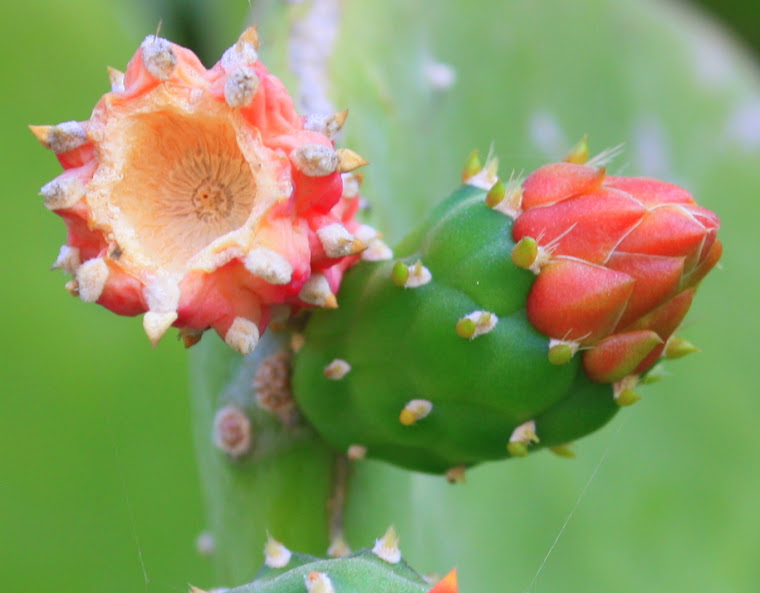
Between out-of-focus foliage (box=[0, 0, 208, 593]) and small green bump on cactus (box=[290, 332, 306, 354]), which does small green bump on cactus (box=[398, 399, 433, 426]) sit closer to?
small green bump on cactus (box=[290, 332, 306, 354])

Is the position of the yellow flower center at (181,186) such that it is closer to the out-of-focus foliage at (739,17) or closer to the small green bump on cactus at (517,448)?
the small green bump on cactus at (517,448)

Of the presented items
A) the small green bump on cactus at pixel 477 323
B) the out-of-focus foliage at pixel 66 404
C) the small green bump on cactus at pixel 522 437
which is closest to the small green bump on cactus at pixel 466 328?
the small green bump on cactus at pixel 477 323

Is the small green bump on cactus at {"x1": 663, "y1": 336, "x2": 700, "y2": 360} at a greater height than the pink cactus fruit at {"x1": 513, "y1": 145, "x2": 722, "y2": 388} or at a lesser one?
lesser

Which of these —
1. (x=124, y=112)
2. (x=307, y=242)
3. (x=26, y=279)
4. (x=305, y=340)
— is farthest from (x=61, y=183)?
(x=26, y=279)

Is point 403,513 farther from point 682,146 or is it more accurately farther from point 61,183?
point 682,146

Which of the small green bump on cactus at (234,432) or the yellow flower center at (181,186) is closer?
the yellow flower center at (181,186)

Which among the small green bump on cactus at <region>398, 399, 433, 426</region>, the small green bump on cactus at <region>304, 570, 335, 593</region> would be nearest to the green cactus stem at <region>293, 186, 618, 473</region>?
the small green bump on cactus at <region>398, 399, 433, 426</region>
